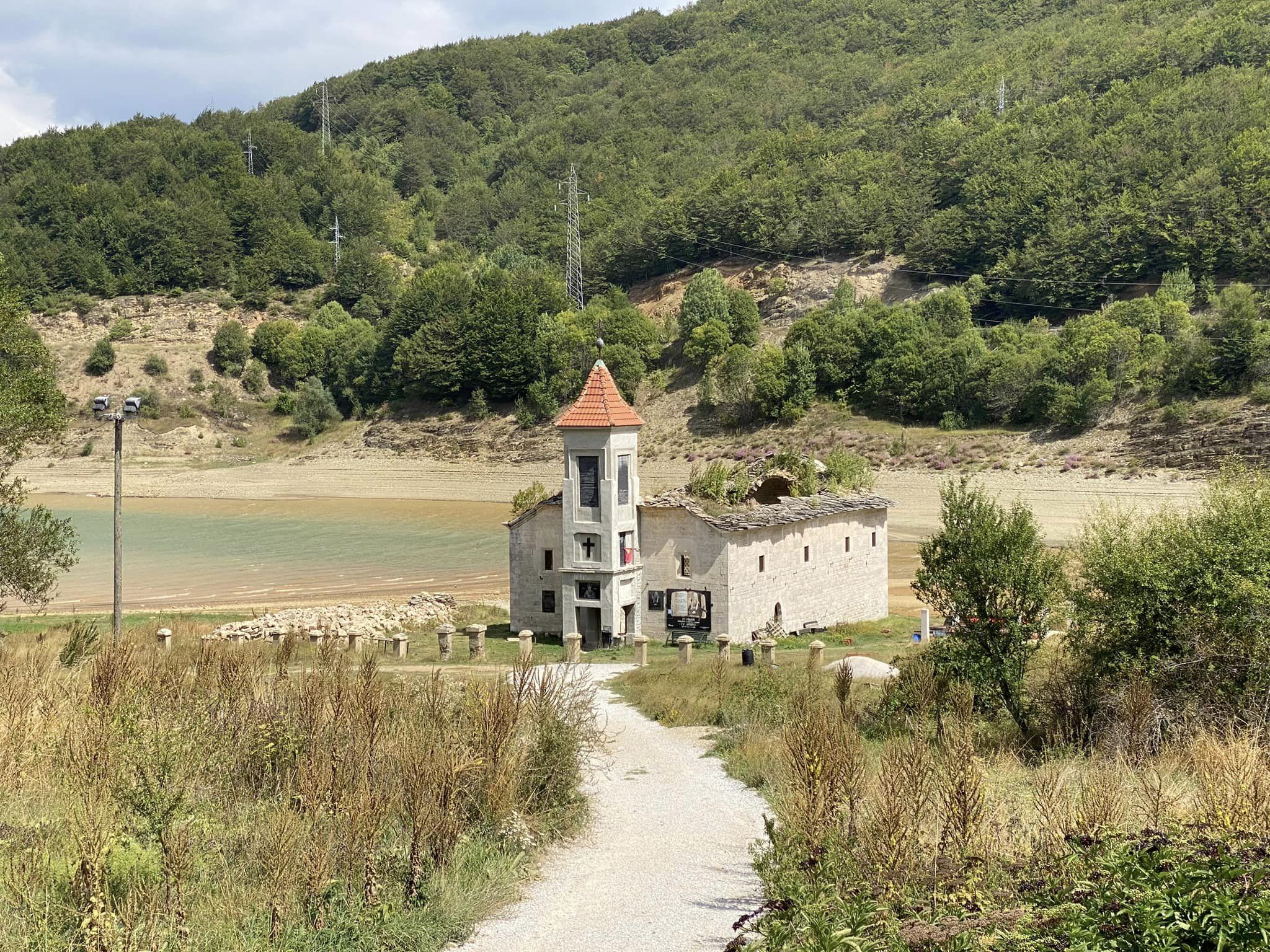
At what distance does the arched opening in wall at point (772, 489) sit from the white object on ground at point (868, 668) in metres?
11.2

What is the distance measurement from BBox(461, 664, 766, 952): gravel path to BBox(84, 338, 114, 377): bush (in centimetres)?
10806

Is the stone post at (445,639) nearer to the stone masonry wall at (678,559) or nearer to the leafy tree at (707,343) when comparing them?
the stone masonry wall at (678,559)

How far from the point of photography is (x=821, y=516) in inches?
1345

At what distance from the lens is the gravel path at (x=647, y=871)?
10.5 metres

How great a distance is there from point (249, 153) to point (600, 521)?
15978 cm

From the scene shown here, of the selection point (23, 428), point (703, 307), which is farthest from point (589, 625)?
point (703, 307)

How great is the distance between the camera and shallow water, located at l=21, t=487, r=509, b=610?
47312 millimetres

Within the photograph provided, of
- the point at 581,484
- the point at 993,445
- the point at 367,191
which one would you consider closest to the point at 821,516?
the point at 581,484

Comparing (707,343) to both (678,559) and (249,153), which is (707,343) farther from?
(249,153)

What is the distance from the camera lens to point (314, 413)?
4213 inches

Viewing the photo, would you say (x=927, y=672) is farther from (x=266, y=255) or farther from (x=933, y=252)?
(x=266, y=255)

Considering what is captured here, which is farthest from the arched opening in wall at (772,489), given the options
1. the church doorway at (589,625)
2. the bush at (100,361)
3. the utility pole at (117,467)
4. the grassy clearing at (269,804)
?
the bush at (100,361)

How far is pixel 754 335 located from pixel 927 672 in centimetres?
8336

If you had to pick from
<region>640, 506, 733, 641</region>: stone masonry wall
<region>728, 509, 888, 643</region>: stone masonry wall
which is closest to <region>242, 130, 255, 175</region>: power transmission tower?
<region>728, 509, 888, 643</region>: stone masonry wall
